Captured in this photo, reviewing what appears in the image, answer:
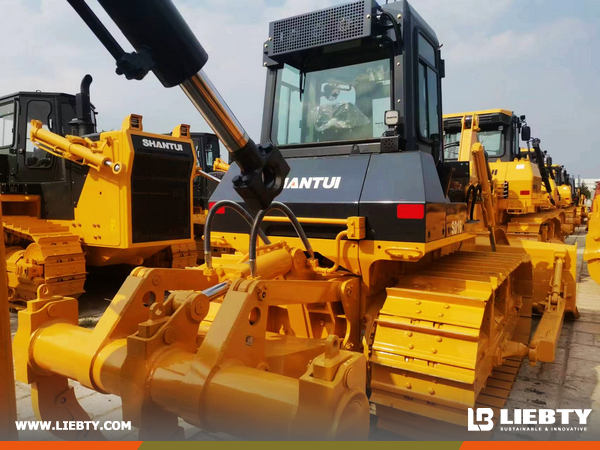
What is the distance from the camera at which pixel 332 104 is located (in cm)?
376

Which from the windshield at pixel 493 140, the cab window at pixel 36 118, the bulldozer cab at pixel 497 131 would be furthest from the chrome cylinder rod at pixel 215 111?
the windshield at pixel 493 140


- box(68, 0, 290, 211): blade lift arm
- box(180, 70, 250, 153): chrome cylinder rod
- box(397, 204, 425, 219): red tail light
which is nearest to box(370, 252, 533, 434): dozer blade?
box(397, 204, 425, 219): red tail light

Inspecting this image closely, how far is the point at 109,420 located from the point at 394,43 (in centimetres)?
337

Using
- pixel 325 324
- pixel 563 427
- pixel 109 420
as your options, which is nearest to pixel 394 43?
pixel 325 324

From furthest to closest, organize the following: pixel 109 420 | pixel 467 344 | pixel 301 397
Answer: pixel 109 420, pixel 467 344, pixel 301 397

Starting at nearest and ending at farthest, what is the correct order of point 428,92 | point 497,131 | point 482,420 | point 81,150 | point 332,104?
1. point 482,420
2. point 332,104
3. point 428,92
4. point 81,150
5. point 497,131

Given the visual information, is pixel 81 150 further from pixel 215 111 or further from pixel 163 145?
pixel 215 111

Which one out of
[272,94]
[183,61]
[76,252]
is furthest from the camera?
[76,252]

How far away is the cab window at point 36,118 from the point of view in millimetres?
7156

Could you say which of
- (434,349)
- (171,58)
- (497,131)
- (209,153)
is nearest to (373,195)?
(434,349)

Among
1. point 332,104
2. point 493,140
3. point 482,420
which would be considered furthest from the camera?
point 493,140

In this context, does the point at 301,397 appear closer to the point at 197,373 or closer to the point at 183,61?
the point at 197,373

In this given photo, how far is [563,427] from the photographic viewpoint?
131 inches

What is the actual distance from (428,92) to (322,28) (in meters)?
1.01
